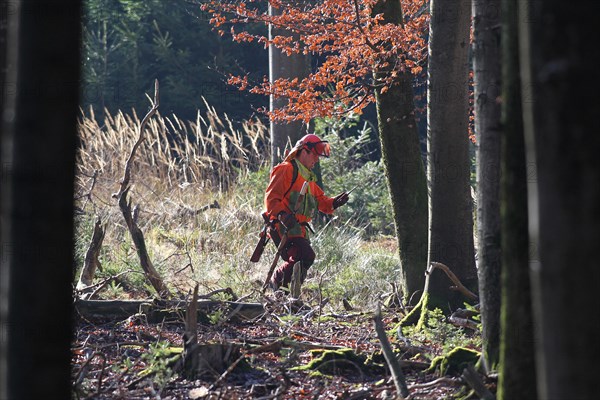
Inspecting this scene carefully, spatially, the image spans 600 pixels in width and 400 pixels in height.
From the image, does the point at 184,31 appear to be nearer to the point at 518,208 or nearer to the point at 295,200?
the point at 295,200

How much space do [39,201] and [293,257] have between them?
6.59 meters

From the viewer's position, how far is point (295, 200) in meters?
9.25

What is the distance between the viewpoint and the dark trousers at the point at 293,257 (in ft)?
30.5

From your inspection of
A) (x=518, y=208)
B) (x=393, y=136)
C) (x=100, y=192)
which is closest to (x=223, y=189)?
(x=100, y=192)

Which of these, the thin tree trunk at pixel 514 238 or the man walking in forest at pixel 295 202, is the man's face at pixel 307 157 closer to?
the man walking in forest at pixel 295 202

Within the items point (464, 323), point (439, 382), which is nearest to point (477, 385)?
point (439, 382)

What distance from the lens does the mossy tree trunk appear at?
7500 mm

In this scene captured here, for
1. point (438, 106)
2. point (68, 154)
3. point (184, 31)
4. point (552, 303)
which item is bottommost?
point (552, 303)

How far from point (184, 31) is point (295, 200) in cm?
1593

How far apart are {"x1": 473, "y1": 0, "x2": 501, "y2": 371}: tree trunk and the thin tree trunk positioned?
0.86 meters

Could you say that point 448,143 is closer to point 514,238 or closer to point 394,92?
point 394,92

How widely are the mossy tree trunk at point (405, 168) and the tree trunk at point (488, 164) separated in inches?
120

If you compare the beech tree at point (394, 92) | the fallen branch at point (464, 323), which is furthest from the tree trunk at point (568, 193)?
the beech tree at point (394, 92)

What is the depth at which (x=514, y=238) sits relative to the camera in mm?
3395
